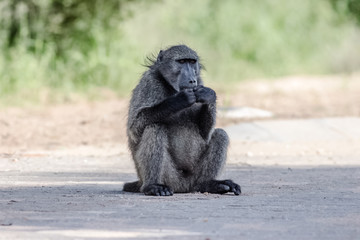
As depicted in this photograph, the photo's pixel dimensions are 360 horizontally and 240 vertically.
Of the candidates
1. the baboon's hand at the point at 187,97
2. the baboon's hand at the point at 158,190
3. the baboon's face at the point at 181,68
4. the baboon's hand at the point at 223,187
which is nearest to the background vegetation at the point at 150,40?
the baboon's face at the point at 181,68

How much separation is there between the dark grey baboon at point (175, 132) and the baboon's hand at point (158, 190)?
20 millimetres

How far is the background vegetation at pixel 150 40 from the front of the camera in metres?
19.1

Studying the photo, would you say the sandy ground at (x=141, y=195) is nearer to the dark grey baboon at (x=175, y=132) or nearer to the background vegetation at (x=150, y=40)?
the dark grey baboon at (x=175, y=132)

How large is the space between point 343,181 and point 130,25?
15288 millimetres

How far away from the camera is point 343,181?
28.9 ft

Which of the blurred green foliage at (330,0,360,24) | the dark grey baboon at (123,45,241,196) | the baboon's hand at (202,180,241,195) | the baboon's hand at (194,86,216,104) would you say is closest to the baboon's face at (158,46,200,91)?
the dark grey baboon at (123,45,241,196)

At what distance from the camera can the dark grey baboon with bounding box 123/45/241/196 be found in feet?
25.0

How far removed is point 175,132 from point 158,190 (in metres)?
0.74

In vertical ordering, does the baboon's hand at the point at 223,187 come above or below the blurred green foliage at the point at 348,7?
below

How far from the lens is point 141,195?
7637 mm

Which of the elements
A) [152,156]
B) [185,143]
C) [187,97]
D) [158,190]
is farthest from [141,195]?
[187,97]

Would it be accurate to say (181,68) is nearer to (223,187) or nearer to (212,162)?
(212,162)

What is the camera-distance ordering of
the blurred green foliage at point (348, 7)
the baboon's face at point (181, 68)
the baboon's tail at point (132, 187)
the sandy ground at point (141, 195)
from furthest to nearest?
the blurred green foliage at point (348, 7) → the baboon's tail at point (132, 187) → the baboon's face at point (181, 68) → the sandy ground at point (141, 195)

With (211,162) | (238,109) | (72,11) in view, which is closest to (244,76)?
(72,11)
